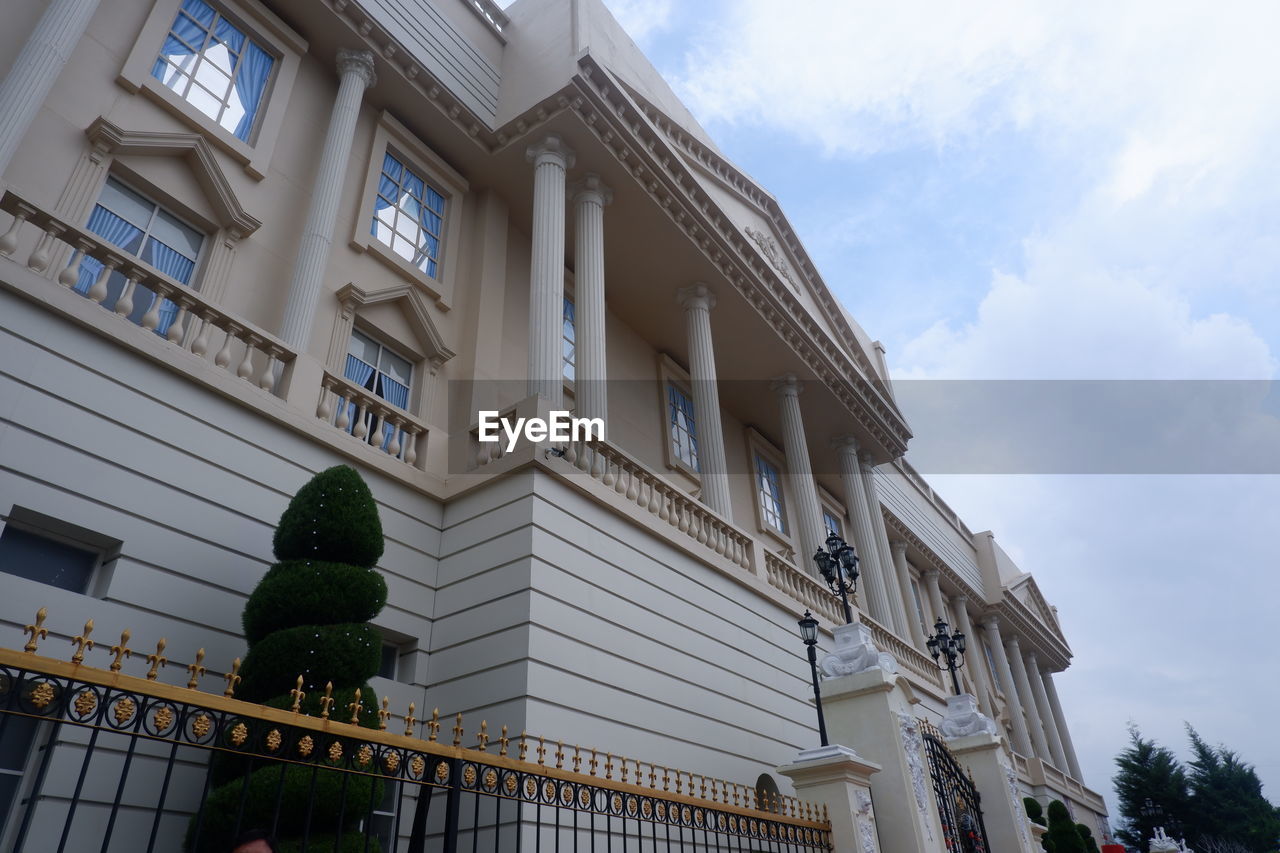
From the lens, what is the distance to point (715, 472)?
14.9 metres

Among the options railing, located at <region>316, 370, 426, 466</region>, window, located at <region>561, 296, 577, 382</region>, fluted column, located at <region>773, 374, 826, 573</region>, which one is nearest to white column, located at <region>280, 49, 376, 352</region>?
railing, located at <region>316, 370, 426, 466</region>

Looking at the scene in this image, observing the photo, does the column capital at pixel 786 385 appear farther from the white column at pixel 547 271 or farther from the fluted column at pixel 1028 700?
the fluted column at pixel 1028 700

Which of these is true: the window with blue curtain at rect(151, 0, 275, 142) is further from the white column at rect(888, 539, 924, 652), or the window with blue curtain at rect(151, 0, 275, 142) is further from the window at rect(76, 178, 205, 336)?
the white column at rect(888, 539, 924, 652)

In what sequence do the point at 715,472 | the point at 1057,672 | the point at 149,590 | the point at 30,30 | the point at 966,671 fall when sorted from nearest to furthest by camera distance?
the point at 149,590 → the point at 30,30 → the point at 715,472 → the point at 966,671 → the point at 1057,672

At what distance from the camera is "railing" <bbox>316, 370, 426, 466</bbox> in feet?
32.8

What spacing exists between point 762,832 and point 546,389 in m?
6.05

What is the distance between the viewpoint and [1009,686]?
33.7 metres

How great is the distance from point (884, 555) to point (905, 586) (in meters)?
7.03

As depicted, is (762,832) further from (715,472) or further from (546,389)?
(715,472)

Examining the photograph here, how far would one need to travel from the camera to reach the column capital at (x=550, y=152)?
46.1 ft

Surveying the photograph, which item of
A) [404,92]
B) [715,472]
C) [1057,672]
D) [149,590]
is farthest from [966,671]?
[149,590]

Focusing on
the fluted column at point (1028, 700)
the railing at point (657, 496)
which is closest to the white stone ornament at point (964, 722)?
the railing at point (657, 496)

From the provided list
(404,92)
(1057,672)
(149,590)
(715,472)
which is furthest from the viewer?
(1057,672)

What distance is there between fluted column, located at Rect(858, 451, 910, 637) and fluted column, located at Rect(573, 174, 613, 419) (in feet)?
33.9
